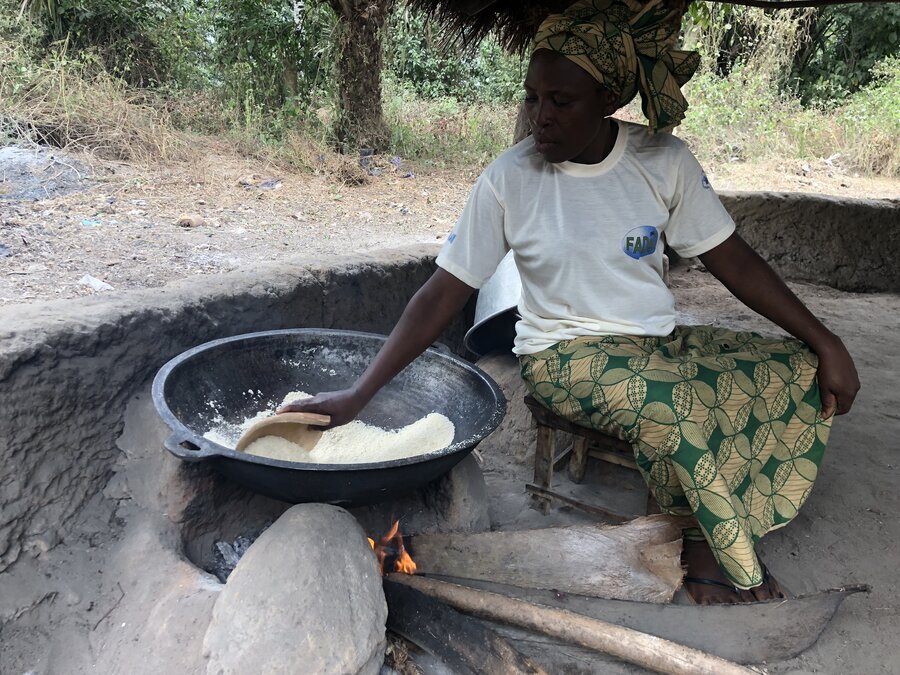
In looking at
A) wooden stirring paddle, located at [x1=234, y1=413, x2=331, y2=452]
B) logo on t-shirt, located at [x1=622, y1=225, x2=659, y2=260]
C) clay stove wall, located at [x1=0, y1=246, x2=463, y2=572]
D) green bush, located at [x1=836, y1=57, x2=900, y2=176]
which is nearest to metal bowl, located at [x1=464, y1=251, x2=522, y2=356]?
logo on t-shirt, located at [x1=622, y1=225, x2=659, y2=260]

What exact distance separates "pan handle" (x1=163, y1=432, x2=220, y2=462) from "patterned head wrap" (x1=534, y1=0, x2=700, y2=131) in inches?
46.6

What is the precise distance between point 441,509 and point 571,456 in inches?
23.1

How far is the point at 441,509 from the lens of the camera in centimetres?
199

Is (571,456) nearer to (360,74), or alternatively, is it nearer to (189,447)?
(189,447)

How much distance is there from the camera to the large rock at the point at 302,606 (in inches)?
51.3

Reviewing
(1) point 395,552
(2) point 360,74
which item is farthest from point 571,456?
(2) point 360,74

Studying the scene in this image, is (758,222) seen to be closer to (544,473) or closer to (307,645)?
(544,473)

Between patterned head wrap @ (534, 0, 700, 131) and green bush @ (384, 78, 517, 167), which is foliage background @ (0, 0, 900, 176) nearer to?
green bush @ (384, 78, 517, 167)

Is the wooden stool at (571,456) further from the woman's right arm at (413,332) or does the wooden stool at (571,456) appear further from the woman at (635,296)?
the woman's right arm at (413,332)

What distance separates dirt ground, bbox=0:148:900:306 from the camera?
8.41 ft

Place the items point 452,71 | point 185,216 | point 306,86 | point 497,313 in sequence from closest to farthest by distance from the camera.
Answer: point 497,313 → point 185,216 → point 306,86 → point 452,71

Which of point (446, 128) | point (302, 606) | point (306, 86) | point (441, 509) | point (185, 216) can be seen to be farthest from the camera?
point (446, 128)

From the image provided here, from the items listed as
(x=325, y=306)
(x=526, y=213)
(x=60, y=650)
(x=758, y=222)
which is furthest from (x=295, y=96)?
(x=60, y=650)

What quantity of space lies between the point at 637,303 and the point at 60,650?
154 cm
